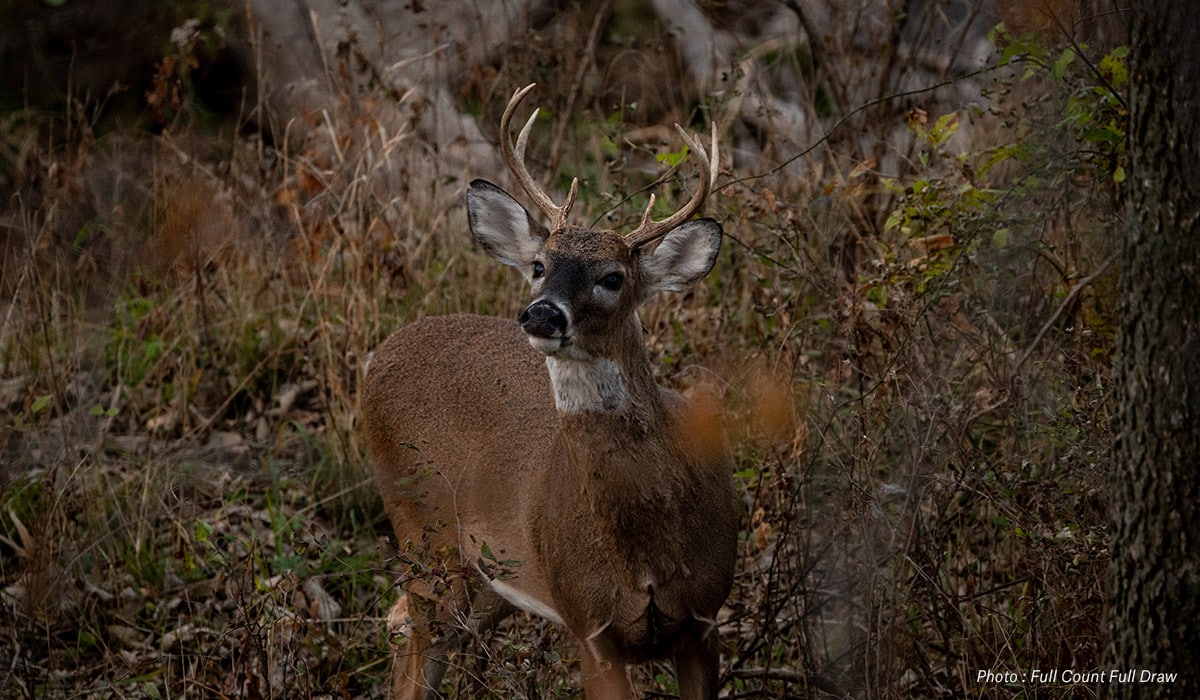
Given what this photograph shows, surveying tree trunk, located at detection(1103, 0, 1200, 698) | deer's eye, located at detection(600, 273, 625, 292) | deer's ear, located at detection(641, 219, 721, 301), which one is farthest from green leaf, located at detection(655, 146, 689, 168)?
tree trunk, located at detection(1103, 0, 1200, 698)

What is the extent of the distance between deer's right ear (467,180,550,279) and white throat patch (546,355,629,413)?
Answer: 55 centimetres

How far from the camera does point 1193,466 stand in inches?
121

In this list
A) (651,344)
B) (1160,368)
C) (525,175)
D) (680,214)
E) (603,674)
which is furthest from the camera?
(651,344)

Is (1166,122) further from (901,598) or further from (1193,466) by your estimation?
(901,598)

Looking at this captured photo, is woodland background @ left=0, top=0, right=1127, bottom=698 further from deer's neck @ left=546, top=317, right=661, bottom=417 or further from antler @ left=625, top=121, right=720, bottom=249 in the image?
deer's neck @ left=546, top=317, right=661, bottom=417

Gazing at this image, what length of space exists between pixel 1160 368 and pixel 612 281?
1678mm

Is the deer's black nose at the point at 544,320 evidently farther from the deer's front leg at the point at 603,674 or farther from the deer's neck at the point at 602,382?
the deer's front leg at the point at 603,674

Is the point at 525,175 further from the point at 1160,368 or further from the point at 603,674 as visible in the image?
the point at 1160,368

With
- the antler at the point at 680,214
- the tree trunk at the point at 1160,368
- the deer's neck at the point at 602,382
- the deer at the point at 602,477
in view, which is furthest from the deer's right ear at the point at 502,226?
the tree trunk at the point at 1160,368

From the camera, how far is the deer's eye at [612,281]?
428 cm

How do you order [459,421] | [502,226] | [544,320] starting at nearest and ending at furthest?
1. [544,320]
2. [502,226]
3. [459,421]

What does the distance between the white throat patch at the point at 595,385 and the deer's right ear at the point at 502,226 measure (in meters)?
0.55

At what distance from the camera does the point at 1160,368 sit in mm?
3105

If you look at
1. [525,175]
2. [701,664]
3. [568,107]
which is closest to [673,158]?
[525,175]
